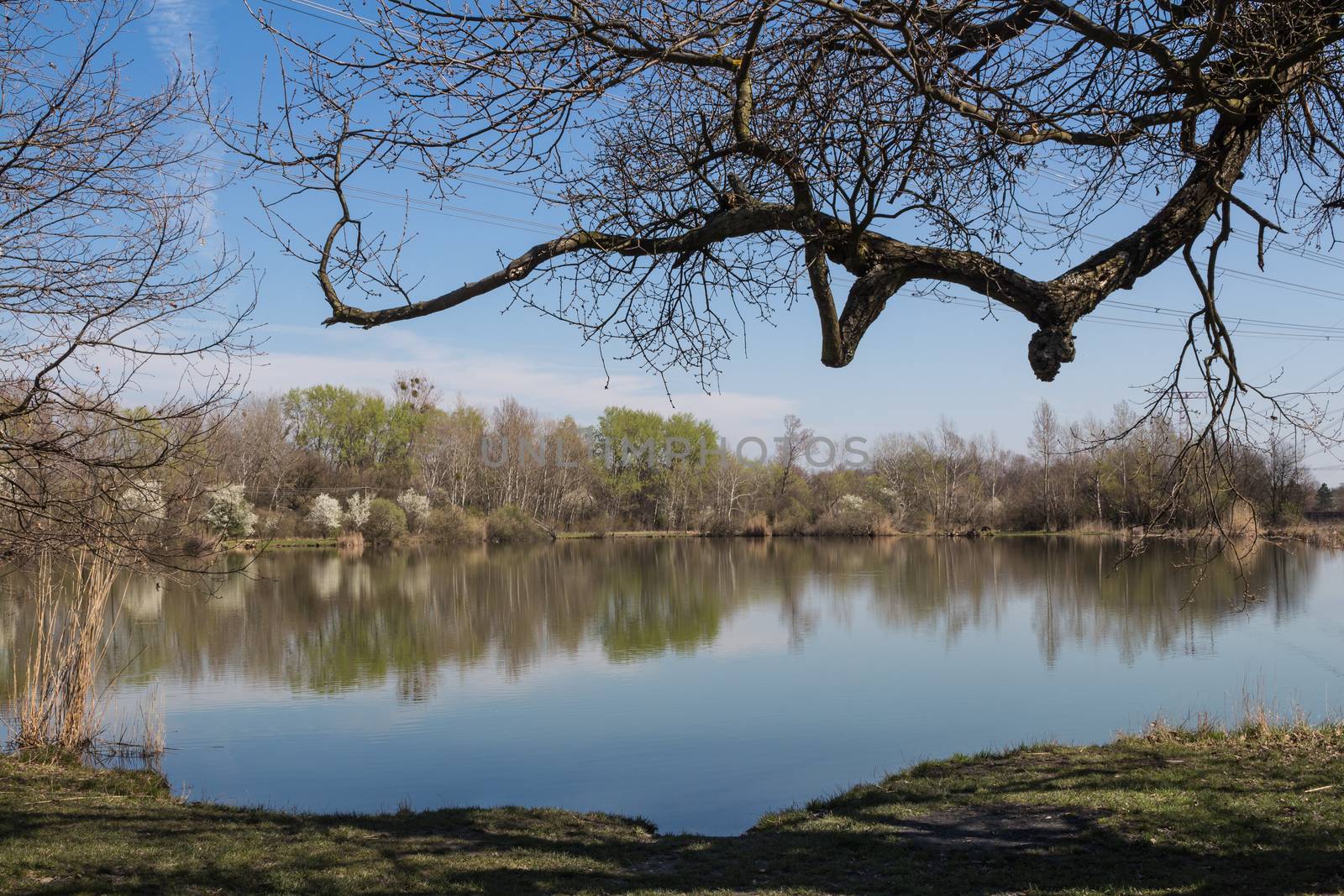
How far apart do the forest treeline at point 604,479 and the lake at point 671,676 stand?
2273 centimetres

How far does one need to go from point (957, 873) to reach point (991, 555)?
36.2 metres

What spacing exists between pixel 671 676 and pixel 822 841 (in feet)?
30.8

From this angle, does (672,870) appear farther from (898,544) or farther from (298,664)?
(898,544)

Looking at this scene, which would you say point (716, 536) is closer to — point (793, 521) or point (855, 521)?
point (793, 521)

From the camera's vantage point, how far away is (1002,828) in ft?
22.1

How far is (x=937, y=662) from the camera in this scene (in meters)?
17.0

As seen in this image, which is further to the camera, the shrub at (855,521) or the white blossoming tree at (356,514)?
the shrub at (855,521)

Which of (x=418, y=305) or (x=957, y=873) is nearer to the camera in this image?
(x=418, y=305)

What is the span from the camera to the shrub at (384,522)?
51.5 meters

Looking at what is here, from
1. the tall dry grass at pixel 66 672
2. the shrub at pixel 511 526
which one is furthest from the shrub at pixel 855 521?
the tall dry grass at pixel 66 672

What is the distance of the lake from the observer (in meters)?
10.7

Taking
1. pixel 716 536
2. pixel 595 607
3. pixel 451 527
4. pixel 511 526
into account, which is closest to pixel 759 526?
pixel 716 536

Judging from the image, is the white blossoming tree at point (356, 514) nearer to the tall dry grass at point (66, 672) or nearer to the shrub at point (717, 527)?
the shrub at point (717, 527)

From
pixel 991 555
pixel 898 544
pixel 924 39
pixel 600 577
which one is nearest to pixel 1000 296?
pixel 924 39
